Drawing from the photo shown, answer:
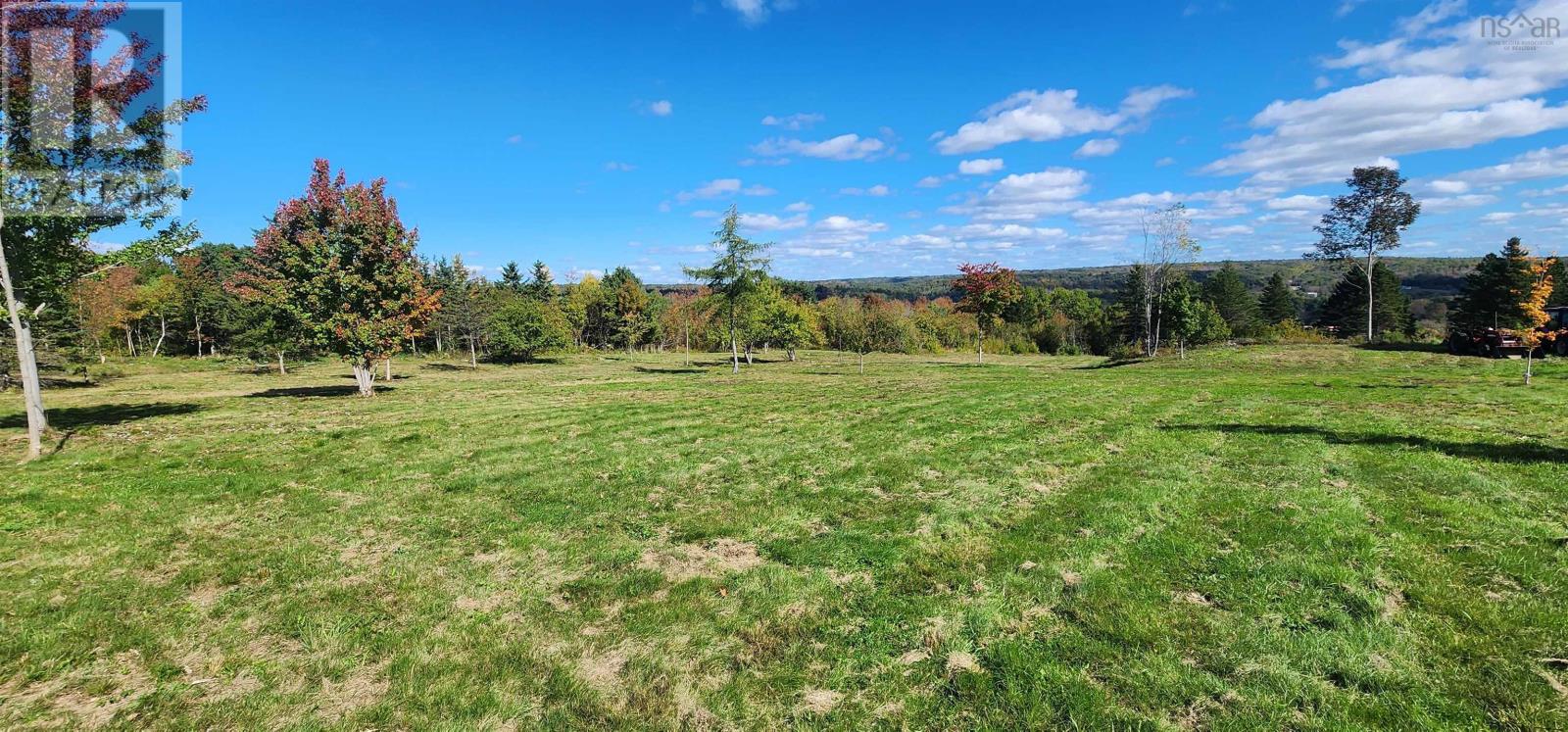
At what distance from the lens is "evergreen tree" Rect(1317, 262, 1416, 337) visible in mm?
59656

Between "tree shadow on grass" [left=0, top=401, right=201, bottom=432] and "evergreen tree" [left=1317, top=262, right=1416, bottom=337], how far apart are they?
8620 centimetres

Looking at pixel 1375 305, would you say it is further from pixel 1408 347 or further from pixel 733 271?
pixel 733 271

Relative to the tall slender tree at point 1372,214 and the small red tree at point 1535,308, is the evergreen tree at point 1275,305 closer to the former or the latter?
the tall slender tree at point 1372,214

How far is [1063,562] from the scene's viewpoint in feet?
19.6

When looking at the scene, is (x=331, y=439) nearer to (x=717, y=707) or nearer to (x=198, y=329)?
(x=717, y=707)

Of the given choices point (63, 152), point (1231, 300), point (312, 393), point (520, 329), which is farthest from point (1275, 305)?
point (63, 152)

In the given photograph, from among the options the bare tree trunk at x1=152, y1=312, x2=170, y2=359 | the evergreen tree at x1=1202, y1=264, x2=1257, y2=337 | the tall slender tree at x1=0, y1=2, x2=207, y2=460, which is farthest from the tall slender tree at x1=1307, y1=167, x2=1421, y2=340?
the bare tree trunk at x1=152, y1=312, x2=170, y2=359

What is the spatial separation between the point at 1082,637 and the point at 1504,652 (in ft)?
9.06

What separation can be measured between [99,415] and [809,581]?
23979mm

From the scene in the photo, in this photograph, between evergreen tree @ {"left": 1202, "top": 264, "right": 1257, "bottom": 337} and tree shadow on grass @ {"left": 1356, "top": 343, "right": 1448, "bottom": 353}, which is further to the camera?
evergreen tree @ {"left": 1202, "top": 264, "right": 1257, "bottom": 337}

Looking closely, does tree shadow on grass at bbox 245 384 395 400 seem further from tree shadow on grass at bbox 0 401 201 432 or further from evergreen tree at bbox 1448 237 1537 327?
evergreen tree at bbox 1448 237 1537 327

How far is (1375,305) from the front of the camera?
58.8m

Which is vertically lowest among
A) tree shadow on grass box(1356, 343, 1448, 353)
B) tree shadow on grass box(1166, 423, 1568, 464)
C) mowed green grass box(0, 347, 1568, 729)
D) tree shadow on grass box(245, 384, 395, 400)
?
mowed green grass box(0, 347, 1568, 729)

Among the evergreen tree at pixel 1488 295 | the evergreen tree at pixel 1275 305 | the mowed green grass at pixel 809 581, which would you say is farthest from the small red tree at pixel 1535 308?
the evergreen tree at pixel 1275 305
